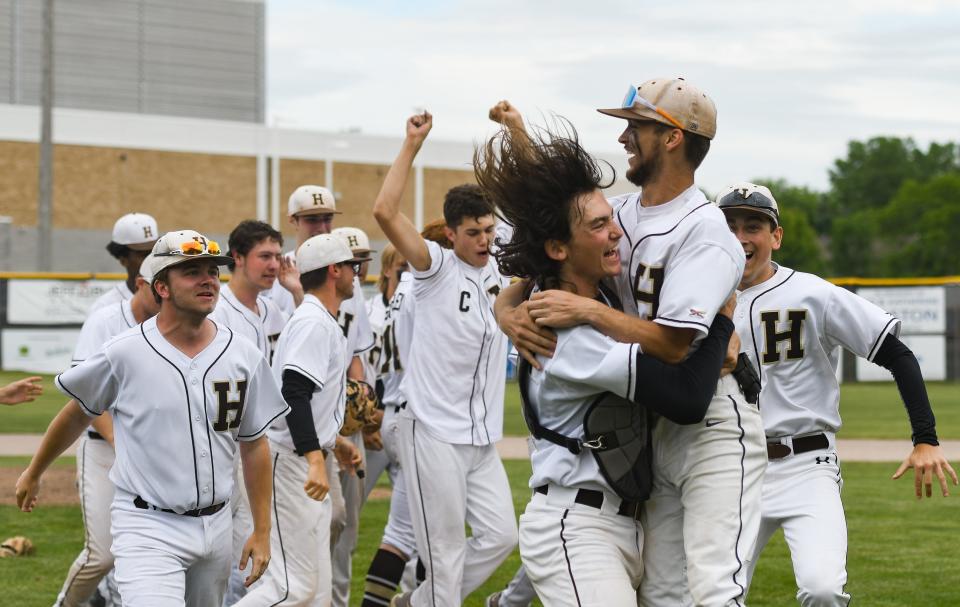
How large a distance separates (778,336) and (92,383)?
2.94 meters

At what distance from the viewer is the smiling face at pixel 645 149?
160 inches

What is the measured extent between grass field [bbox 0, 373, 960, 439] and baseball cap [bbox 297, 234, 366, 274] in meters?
11.9

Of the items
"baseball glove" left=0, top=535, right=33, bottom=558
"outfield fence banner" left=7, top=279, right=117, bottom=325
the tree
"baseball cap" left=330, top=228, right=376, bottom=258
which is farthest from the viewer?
the tree

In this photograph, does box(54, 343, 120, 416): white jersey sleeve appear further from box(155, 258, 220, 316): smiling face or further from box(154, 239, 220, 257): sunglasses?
box(154, 239, 220, 257): sunglasses

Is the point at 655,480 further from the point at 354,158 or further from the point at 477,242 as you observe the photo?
the point at 354,158

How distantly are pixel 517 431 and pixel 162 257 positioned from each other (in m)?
14.0

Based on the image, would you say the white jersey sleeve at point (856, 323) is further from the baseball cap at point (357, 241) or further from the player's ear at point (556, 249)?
the baseball cap at point (357, 241)

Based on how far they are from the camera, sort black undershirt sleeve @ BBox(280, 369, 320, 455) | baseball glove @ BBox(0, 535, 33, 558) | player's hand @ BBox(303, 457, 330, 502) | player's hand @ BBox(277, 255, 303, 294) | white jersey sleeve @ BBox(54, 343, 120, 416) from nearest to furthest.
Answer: white jersey sleeve @ BBox(54, 343, 120, 416) < player's hand @ BBox(303, 457, 330, 502) < black undershirt sleeve @ BBox(280, 369, 320, 455) < player's hand @ BBox(277, 255, 303, 294) < baseball glove @ BBox(0, 535, 33, 558)

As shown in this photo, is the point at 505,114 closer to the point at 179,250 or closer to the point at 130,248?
the point at 179,250

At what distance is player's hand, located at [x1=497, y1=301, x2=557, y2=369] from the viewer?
3922 millimetres

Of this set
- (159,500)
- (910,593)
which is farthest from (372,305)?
(159,500)

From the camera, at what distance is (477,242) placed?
7.13 metres

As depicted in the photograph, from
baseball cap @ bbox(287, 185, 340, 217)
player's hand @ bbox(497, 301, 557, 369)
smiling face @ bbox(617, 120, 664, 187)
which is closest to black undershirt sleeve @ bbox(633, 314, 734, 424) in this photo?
player's hand @ bbox(497, 301, 557, 369)

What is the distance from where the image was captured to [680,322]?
3699 millimetres
